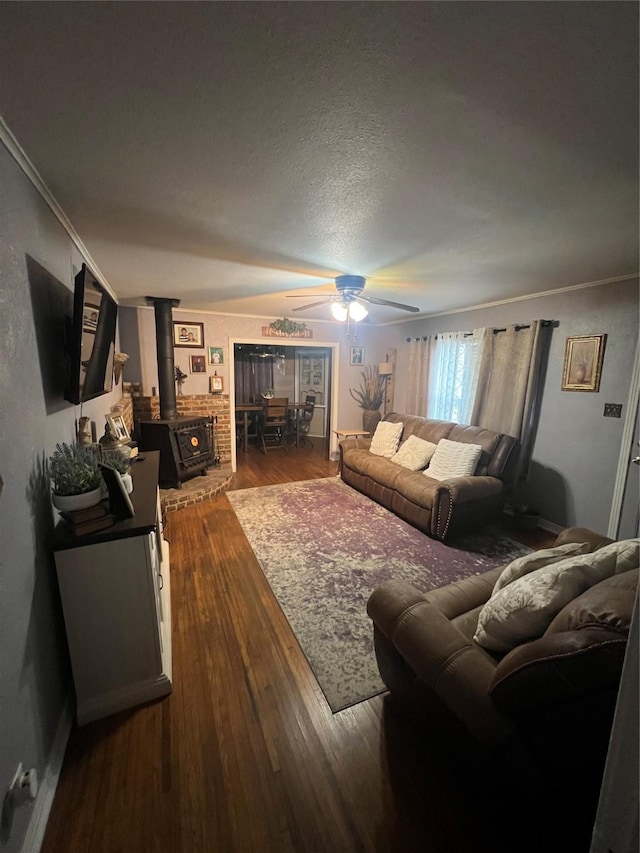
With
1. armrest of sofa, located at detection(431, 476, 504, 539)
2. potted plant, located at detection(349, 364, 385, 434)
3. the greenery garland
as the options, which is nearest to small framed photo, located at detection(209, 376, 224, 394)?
the greenery garland

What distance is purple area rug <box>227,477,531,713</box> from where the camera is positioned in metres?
1.76

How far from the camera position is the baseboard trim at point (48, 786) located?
103 centimetres

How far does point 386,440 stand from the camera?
4.23 meters

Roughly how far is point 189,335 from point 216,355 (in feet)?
1.43

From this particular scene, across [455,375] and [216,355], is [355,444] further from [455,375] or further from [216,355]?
[216,355]

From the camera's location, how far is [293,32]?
0.72 m

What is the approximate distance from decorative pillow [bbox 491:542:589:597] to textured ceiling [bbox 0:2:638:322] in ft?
4.83

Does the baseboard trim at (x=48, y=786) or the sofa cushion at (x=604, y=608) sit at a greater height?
the sofa cushion at (x=604, y=608)

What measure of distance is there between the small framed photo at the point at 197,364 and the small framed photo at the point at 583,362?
4257mm

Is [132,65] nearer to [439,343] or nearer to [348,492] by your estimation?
[348,492]

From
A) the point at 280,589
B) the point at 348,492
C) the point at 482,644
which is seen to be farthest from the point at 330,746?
the point at 348,492

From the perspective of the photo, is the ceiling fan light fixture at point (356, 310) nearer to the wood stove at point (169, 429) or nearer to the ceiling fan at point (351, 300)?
the ceiling fan at point (351, 300)

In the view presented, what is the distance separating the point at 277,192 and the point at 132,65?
68 cm

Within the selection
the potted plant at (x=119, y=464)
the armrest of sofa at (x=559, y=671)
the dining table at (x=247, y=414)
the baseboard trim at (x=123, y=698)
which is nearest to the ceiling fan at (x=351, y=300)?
the potted plant at (x=119, y=464)
